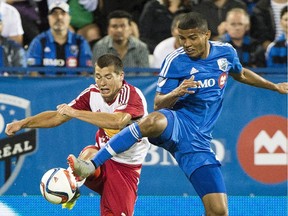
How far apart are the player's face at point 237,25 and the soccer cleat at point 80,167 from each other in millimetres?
4747

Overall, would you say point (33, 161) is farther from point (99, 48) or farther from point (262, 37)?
point (262, 37)

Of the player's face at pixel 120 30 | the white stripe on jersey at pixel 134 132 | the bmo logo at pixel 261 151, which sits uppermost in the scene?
the player's face at pixel 120 30

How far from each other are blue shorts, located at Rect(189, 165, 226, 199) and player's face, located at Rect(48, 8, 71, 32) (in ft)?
13.4

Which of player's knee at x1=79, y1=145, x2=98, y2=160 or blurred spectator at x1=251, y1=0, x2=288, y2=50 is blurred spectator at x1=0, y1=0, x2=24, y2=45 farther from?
player's knee at x1=79, y1=145, x2=98, y2=160

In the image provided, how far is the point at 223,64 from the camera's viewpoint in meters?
8.45

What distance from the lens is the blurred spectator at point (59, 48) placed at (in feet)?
38.1

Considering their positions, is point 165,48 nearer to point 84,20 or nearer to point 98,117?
point 84,20

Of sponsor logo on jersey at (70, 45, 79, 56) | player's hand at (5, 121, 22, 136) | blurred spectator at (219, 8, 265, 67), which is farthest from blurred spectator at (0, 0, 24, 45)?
player's hand at (5, 121, 22, 136)

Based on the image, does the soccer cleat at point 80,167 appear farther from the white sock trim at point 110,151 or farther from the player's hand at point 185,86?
the player's hand at point 185,86

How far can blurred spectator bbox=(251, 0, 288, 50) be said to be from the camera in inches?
505

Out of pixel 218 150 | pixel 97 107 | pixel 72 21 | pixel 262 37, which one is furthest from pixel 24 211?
pixel 262 37

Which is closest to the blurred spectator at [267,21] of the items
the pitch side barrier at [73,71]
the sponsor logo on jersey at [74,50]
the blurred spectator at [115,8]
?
the blurred spectator at [115,8]

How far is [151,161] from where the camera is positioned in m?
11.1

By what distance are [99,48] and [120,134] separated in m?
4.02
